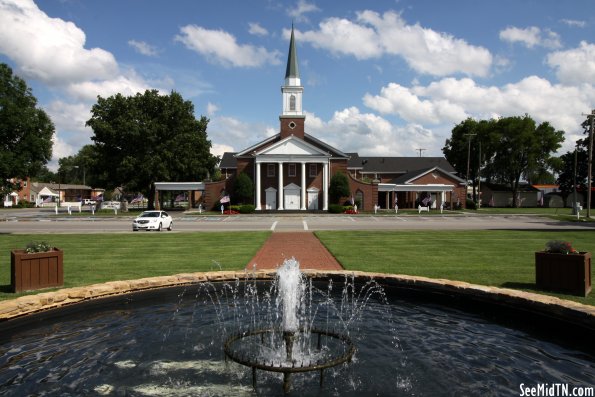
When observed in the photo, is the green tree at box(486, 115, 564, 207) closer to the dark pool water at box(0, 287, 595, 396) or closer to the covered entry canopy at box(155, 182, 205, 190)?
the covered entry canopy at box(155, 182, 205, 190)

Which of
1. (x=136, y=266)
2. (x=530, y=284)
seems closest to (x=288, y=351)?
(x=530, y=284)

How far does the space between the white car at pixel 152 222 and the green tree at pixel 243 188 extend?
28.8 m

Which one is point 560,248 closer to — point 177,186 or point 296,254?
point 296,254

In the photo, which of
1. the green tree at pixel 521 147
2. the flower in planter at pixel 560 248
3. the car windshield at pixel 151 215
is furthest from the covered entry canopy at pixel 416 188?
the flower in planter at pixel 560 248

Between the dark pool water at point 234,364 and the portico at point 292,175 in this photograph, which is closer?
the dark pool water at point 234,364

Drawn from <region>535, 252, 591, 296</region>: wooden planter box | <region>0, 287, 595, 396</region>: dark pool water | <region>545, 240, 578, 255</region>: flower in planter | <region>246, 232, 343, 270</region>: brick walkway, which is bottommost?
<region>0, 287, 595, 396</region>: dark pool water

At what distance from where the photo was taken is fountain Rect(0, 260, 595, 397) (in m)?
6.07

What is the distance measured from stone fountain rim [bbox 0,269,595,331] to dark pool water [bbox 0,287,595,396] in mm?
378

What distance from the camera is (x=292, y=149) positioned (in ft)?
203

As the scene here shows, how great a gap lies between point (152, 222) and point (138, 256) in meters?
14.7

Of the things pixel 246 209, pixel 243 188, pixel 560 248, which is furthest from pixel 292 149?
pixel 560 248

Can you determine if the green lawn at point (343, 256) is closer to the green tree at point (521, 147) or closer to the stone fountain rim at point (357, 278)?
the stone fountain rim at point (357, 278)

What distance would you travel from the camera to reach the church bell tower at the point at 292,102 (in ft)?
216

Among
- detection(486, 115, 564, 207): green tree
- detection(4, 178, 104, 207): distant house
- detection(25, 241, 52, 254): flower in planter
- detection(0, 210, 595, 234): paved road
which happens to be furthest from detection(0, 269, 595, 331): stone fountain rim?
detection(486, 115, 564, 207): green tree
